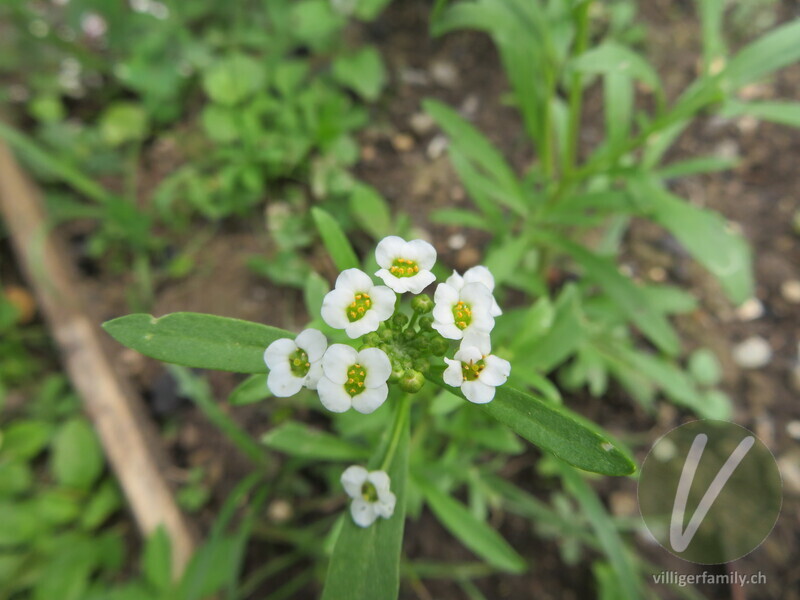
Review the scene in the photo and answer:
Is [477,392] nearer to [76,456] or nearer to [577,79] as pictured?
[577,79]

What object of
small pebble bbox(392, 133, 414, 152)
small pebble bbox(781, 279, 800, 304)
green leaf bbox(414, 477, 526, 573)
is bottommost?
small pebble bbox(781, 279, 800, 304)

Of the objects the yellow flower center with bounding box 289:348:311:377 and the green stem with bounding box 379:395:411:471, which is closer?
the yellow flower center with bounding box 289:348:311:377

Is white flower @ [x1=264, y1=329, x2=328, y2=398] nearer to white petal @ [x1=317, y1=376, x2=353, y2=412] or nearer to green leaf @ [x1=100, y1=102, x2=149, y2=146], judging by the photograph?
white petal @ [x1=317, y1=376, x2=353, y2=412]

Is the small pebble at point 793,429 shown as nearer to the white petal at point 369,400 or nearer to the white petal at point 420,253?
the white petal at point 420,253

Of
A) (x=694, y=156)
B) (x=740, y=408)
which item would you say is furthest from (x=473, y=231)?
(x=740, y=408)

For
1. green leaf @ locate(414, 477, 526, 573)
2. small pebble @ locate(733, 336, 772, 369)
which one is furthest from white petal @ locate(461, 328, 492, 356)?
small pebble @ locate(733, 336, 772, 369)
